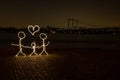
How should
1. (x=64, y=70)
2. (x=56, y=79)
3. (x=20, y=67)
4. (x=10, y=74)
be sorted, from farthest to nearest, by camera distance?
(x=20, y=67) < (x=64, y=70) < (x=10, y=74) < (x=56, y=79)

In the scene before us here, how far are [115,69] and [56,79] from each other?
2941 mm

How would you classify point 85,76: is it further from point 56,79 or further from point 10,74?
point 10,74

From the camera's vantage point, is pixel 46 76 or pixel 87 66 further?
pixel 87 66

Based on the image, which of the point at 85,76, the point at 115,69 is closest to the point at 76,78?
the point at 85,76

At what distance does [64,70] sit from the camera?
12.3m

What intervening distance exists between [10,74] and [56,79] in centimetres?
171

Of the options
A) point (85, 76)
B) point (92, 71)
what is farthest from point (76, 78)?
point (92, 71)

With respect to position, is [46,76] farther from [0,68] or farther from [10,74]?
[0,68]

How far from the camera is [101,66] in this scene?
13500 mm

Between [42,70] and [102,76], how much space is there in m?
2.34

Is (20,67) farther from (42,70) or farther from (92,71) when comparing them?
(92,71)

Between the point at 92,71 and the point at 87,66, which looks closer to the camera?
the point at 92,71

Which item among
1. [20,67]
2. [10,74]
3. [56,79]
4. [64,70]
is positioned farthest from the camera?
[20,67]

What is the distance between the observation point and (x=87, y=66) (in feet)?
44.3
